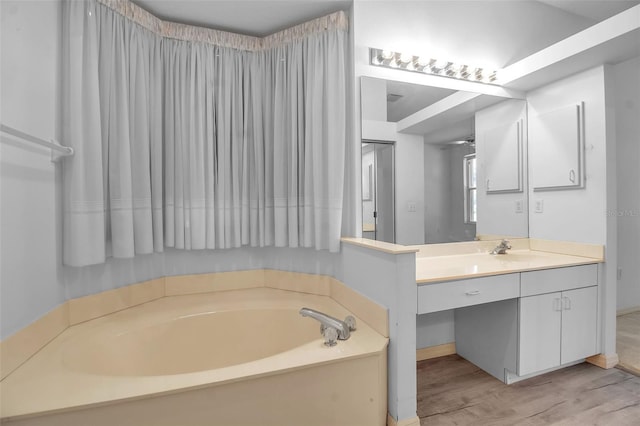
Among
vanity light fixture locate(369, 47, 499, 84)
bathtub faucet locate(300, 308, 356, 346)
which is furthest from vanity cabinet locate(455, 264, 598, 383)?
vanity light fixture locate(369, 47, 499, 84)

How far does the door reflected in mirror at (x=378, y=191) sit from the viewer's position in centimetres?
197

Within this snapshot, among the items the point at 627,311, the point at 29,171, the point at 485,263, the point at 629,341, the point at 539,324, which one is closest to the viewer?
the point at 29,171

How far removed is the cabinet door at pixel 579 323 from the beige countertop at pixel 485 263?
216 mm

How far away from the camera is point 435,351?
2.22 meters

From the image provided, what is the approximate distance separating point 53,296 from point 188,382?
34.6 inches

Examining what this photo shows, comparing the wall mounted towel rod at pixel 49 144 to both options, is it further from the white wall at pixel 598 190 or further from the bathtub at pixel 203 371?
the white wall at pixel 598 190

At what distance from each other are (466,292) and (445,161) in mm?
1045

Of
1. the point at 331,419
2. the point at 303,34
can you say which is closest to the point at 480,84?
the point at 303,34

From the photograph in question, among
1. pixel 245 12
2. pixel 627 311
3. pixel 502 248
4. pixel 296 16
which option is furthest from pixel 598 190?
pixel 245 12

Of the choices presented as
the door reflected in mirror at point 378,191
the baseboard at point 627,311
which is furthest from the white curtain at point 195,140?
the baseboard at point 627,311

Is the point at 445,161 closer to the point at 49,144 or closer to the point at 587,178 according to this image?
the point at 587,178

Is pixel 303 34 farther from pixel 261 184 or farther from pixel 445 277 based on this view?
pixel 445 277

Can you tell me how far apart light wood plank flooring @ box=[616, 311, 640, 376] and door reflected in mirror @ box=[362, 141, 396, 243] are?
5.82 ft

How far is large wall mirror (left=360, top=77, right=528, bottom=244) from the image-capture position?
6.57 feet
